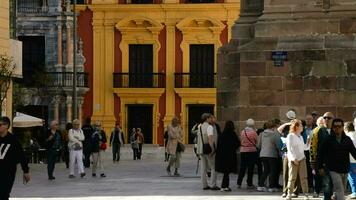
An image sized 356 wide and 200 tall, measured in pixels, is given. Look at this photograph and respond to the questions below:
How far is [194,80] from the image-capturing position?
2456 inches

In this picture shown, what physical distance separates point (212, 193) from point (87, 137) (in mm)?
11996

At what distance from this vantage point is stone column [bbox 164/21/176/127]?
62.4 m

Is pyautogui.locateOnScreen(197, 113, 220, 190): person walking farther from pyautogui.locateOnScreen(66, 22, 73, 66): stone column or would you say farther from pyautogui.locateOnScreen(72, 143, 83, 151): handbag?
pyautogui.locateOnScreen(66, 22, 73, 66): stone column

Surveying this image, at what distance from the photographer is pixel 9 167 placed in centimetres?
1662

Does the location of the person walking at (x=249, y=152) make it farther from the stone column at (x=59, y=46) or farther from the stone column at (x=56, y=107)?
the stone column at (x=59, y=46)

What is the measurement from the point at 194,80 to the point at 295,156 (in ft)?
138

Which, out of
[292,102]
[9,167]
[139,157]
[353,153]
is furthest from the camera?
[139,157]

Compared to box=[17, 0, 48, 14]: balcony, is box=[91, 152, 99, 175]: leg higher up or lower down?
lower down

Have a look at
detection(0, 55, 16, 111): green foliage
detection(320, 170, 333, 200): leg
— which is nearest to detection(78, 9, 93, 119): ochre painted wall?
detection(0, 55, 16, 111): green foliage

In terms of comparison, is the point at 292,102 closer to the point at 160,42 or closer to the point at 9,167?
the point at 9,167

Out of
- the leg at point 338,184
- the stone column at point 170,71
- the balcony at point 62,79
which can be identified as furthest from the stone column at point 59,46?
the leg at point 338,184

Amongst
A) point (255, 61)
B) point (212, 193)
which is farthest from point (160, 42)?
point (212, 193)

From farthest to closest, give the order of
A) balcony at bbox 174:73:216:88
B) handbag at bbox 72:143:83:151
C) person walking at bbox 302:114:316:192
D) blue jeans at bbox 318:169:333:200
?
balcony at bbox 174:73:216:88
handbag at bbox 72:143:83:151
person walking at bbox 302:114:316:192
blue jeans at bbox 318:169:333:200

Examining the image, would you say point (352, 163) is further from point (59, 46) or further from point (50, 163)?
point (59, 46)
